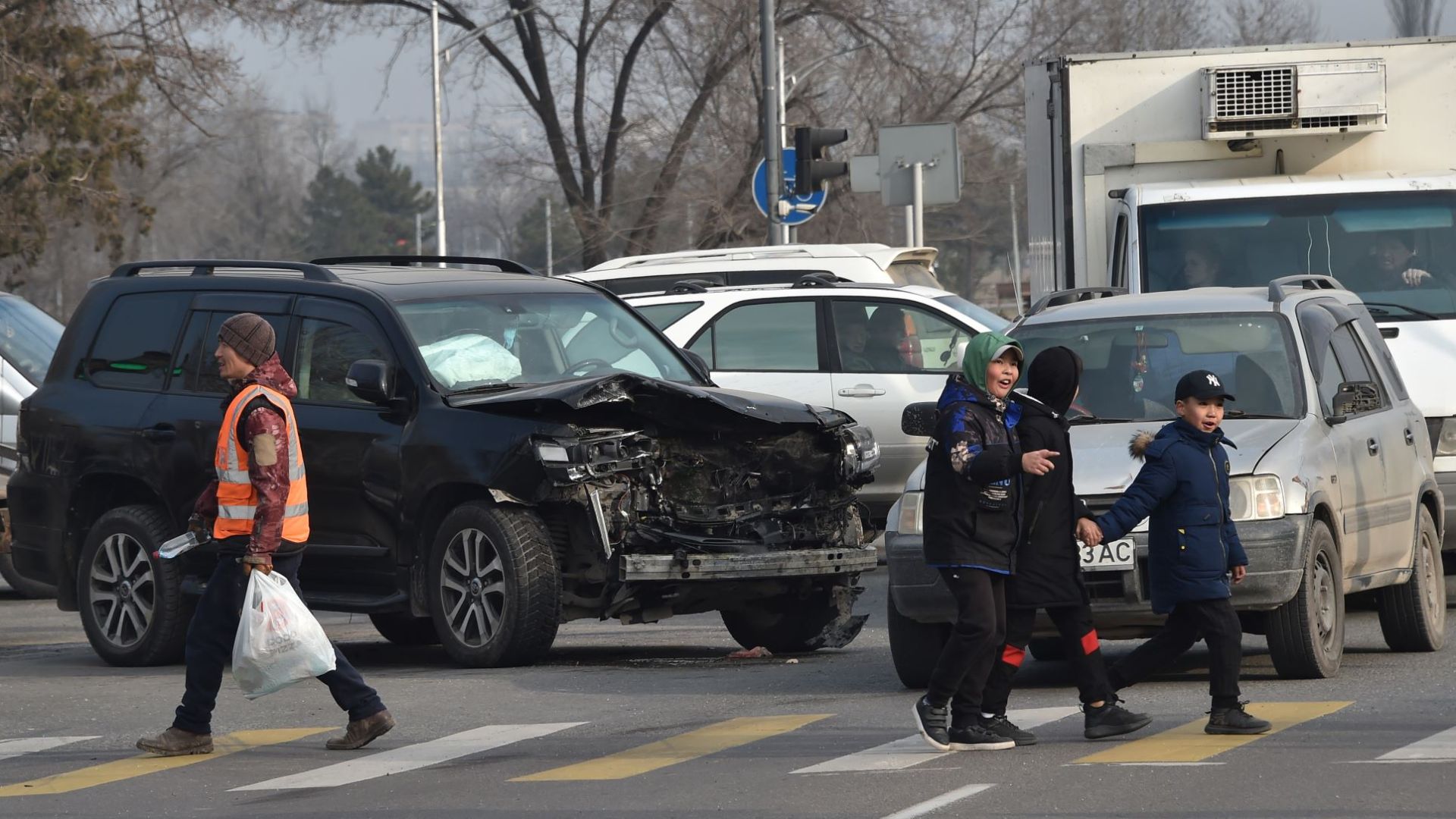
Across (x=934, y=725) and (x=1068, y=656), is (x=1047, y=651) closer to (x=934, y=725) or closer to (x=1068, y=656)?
(x=1068, y=656)

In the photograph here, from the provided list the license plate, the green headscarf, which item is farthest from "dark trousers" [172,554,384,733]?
the license plate

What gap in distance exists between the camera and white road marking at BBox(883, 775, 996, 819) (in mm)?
6547

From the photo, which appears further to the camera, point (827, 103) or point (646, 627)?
point (827, 103)

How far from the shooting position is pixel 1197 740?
7707 mm

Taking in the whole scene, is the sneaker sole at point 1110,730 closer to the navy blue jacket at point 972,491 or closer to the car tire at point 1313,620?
the navy blue jacket at point 972,491

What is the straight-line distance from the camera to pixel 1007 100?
4162 cm

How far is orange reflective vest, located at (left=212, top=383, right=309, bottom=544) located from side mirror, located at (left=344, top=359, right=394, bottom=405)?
191 cm

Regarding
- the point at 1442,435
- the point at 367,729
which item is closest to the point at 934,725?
the point at 367,729

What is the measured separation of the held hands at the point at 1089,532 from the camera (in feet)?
24.9

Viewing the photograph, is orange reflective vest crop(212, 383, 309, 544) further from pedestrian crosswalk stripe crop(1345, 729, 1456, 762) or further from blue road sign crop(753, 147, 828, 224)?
blue road sign crop(753, 147, 828, 224)

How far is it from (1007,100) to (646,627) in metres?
29.9

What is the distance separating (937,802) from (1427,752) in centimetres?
172

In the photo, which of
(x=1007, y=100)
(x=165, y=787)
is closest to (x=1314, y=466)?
(x=165, y=787)

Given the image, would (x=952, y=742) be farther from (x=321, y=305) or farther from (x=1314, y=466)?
(x=321, y=305)
